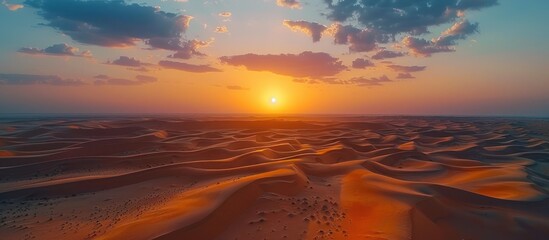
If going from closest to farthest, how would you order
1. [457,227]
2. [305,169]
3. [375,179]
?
[457,227]
[375,179]
[305,169]

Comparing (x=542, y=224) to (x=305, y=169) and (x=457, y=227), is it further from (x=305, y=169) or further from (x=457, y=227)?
(x=305, y=169)

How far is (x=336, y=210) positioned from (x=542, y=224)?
4.87 m

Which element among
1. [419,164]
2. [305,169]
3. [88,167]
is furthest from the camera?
[419,164]

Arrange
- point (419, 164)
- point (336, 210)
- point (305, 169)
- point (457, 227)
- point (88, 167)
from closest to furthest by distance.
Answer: point (457, 227), point (336, 210), point (305, 169), point (88, 167), point (419, 164)

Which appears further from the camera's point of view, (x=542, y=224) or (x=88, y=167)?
(x=88, y=167)

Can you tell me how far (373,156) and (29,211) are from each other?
1590cm

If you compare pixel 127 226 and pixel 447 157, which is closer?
pixel 127 226

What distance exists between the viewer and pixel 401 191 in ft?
31.6

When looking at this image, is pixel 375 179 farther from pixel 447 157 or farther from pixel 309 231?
pixel 447 157

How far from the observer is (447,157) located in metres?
18.8

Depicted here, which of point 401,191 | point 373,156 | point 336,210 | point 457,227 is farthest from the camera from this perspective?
point 373,156

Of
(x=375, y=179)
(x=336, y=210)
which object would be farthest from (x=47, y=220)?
(x=375, y=179)

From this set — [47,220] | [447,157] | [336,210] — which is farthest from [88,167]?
[447,157]

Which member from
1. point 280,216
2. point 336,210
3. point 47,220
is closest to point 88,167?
point 47,220
